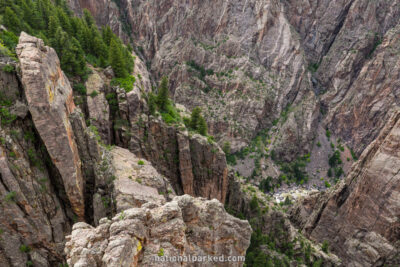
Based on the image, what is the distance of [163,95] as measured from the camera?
46.7 m

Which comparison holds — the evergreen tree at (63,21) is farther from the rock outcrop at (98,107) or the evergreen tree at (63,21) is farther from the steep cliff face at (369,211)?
the steep cliff face at (369,211)

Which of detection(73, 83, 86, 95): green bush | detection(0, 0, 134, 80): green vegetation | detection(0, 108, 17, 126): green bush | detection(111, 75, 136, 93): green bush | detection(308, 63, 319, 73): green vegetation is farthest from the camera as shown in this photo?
detection(308, 63, 319, 73): green vegetation

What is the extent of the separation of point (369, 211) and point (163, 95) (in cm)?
5754

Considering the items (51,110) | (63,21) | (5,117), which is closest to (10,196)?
(5,117)

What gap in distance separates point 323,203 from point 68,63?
70921mm

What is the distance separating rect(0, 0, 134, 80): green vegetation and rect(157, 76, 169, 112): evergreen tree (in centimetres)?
700

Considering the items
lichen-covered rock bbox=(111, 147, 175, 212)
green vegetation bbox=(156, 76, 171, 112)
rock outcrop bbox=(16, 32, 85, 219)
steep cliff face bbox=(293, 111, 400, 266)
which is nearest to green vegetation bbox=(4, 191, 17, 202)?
rock outcrop bbox=(16, 32, 85, 219)

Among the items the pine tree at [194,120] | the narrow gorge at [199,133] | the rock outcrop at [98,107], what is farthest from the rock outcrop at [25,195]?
the pine tree at [194,120]

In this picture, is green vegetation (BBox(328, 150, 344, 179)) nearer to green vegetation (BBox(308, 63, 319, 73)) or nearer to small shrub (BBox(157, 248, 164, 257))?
green vegetation (BBox(308, 63, 319, 73))

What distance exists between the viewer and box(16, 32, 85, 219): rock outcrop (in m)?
22.5

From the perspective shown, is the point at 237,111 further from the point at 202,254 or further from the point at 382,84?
the point at 202,254

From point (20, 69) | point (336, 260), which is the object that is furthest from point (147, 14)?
point (336, 260)

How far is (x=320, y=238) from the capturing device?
6438 centimetres

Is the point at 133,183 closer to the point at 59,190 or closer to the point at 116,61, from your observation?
the point at 59,190
